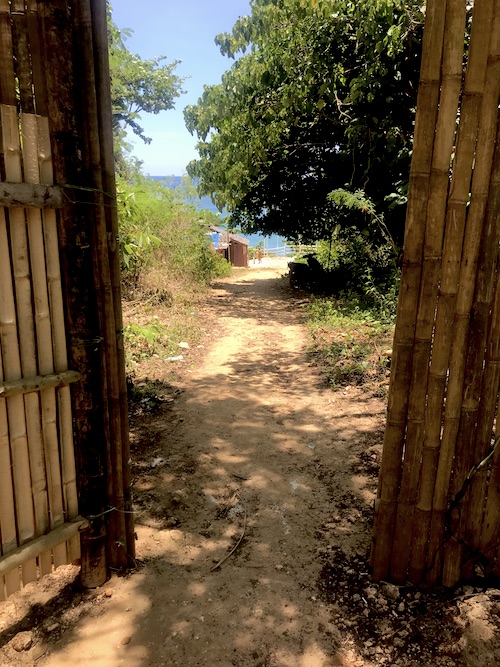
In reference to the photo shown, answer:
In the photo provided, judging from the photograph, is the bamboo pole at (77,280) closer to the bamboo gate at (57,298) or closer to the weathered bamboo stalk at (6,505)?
the bamboo gate at (57,298)

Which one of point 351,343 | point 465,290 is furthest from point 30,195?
point 351,343

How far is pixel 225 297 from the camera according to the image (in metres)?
12.4

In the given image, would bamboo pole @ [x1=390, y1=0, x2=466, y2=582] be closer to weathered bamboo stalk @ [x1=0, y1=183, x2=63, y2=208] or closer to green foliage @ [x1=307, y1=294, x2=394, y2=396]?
weathered bamboo stalk @ [x1=0, y1=183, x2=63, y2=208]

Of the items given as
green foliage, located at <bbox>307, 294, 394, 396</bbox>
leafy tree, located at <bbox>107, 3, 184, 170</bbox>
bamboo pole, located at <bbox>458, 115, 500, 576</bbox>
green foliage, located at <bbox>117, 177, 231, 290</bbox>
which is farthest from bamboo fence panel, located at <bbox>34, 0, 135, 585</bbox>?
leafy tree, located at <bbox>107, 3, 184, 170</bbox>

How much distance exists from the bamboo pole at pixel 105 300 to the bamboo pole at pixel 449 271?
155 cm

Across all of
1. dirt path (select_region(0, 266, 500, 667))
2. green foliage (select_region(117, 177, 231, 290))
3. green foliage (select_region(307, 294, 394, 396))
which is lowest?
dirt path (select_region(0, 266, 500, 667))

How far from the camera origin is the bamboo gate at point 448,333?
1.87 meters

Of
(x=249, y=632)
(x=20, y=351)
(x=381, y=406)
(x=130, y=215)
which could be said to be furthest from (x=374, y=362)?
(x=20, y=351)

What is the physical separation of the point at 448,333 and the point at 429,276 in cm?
28

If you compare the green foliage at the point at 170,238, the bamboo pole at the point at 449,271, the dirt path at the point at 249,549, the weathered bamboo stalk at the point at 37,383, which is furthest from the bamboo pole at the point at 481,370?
the green foliage at the point at 170,238

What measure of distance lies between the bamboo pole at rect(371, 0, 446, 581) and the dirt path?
358 millimetres

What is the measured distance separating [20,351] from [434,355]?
189cm

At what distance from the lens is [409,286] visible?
6.76ft

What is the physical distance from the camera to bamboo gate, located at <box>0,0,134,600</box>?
1933 millimetres
